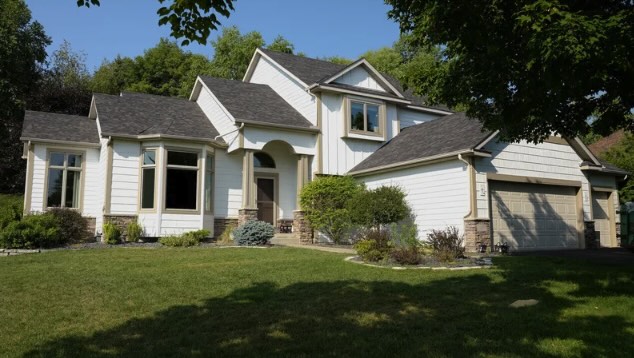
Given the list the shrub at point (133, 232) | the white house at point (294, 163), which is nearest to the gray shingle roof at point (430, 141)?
the white house at point (294, 163)

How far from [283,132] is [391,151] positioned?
420cm

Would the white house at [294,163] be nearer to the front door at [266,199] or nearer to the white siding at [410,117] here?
the front door at [266,199]

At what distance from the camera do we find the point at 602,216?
19.8m

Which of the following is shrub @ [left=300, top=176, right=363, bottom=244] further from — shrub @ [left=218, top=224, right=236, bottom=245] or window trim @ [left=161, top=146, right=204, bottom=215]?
window trim @ [left=161, top=146, right=204, bottom=215]

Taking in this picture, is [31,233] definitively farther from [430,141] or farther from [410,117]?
[410,117]

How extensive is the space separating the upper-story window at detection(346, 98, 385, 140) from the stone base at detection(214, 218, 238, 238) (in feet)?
18.6

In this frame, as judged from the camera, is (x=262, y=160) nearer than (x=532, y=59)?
No

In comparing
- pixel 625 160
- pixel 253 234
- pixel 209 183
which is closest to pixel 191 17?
pixel 253 234

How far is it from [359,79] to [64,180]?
11939 millimetres

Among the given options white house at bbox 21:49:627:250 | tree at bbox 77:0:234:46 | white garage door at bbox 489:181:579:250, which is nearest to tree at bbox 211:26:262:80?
white house at bbox 21:49:627:250

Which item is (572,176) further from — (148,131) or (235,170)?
(148,131)

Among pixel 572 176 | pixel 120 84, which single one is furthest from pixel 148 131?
pixel 120 84

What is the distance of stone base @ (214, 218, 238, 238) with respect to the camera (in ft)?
60.3

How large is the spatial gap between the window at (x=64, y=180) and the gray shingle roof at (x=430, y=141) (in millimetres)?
10384
